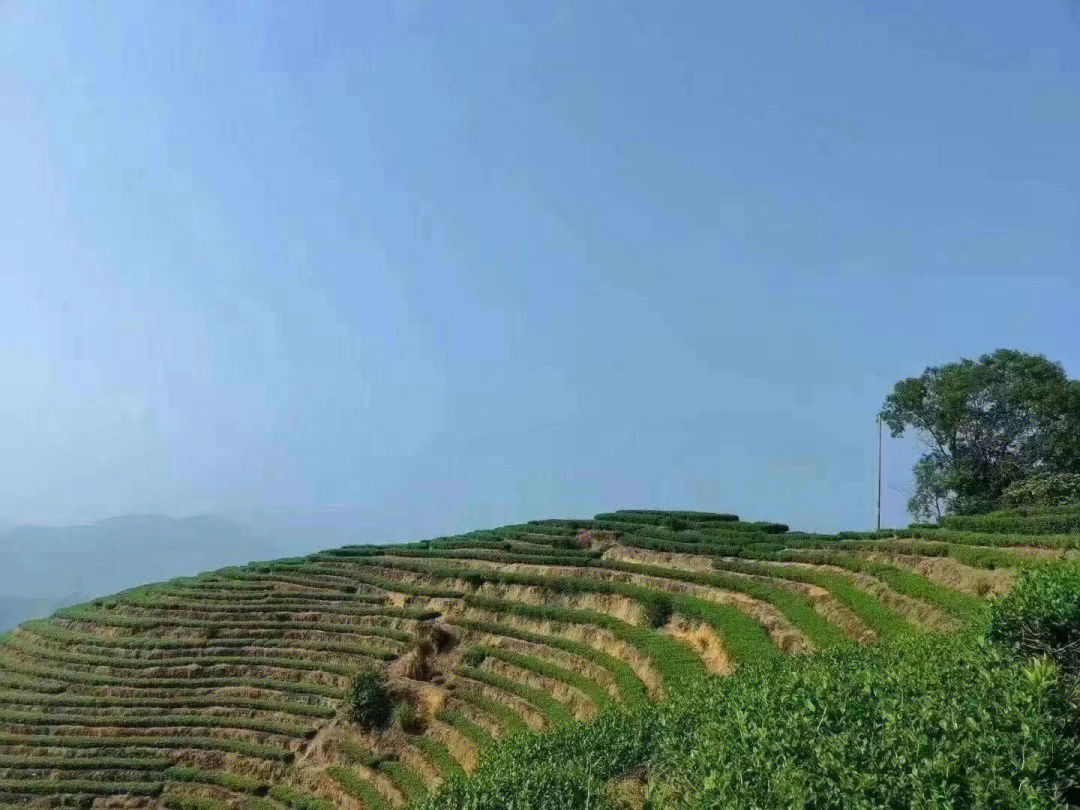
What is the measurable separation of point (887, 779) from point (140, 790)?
33.2 m

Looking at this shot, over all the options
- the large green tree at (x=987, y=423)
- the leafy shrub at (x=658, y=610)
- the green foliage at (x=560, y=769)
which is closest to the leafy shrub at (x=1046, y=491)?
the large green tree at (x=987, y=423)

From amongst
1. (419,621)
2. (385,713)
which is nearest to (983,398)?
(419,621)

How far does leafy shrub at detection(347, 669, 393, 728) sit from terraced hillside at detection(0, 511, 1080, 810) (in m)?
0.69

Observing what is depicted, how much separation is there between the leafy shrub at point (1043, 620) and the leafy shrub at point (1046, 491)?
24.2m

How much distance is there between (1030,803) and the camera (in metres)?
10.1

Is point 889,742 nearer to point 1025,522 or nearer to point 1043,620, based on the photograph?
point 1043,620

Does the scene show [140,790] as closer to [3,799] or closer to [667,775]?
[3,799]

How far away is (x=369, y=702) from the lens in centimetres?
3425

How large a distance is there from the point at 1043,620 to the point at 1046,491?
92.7ft

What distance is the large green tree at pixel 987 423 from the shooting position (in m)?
45.3

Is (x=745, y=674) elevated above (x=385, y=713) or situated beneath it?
elevated above

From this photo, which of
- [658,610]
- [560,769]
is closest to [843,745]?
[560,769]

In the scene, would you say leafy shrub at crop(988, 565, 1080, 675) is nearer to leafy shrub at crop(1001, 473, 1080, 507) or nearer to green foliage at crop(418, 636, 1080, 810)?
green foliage at crop(418, 636, 1080, 810)

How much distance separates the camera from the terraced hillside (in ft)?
94.1
